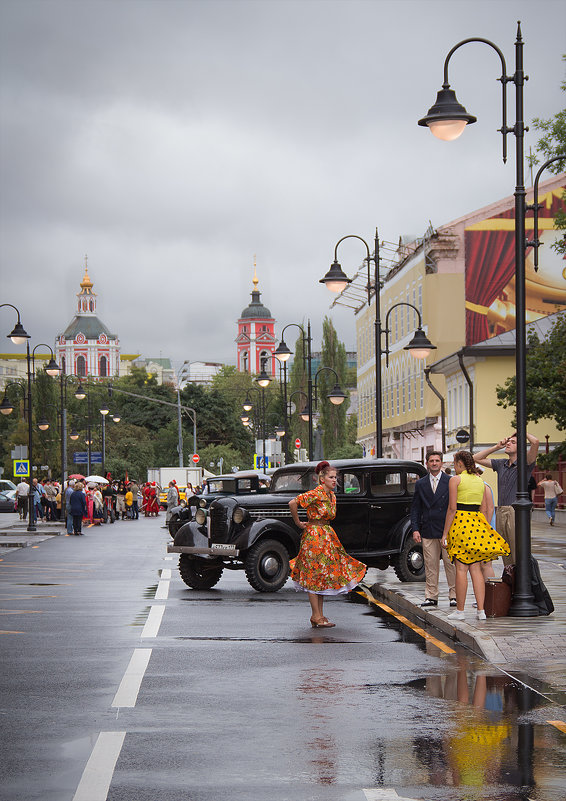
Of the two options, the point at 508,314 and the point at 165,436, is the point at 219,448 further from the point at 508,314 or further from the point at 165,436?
the point at 508,314

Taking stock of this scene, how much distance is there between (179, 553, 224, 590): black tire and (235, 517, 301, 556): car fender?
1249 mm

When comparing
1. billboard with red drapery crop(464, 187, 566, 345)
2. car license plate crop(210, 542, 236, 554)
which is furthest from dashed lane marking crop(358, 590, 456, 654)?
billboard with red drapery crop(464, 187, 566, 345)

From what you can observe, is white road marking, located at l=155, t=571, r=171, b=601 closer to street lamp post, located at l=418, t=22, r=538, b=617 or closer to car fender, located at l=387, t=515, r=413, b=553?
car fender, located at l=387, t=515, r=413, b=553

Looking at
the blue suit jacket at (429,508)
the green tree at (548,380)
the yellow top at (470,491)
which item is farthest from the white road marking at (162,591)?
the green tree at (548,380)

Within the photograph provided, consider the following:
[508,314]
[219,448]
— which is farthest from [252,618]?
[219,448]

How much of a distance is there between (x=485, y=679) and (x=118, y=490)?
5457 cm

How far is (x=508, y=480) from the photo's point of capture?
1503 centimetres

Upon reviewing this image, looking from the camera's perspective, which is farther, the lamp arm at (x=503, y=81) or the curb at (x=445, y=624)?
the lamp arm at (x=503, y=81)

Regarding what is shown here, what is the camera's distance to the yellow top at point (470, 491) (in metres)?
13.8

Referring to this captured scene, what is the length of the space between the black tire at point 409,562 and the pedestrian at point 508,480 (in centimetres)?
426

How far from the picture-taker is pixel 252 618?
15.1 metres

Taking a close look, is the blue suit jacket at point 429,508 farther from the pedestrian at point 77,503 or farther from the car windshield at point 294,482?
the pedestrian at point 77,503

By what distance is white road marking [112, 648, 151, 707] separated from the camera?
919cm

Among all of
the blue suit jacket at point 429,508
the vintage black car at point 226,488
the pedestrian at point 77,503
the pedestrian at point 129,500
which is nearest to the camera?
the blue suit jacket at point 429,508
